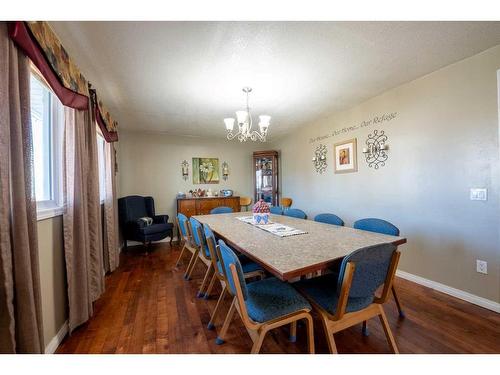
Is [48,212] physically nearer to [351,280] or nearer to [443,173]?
[351,280]

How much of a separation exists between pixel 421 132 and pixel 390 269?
76.1 inches

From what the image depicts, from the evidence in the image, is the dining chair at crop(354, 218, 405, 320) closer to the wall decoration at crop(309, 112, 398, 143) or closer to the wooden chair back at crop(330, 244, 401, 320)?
the wooden chair back at crop(330, 244, 401, 320)

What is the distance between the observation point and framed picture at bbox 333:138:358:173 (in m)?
3.20

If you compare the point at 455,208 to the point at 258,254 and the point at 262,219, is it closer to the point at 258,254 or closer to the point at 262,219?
the point at 262,219

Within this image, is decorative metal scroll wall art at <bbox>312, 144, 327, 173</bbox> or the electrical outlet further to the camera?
decorative metal scroll wall art at <bbox>312, 144, 327, 173</bbox>

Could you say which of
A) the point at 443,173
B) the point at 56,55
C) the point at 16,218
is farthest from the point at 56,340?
the point at 443,173

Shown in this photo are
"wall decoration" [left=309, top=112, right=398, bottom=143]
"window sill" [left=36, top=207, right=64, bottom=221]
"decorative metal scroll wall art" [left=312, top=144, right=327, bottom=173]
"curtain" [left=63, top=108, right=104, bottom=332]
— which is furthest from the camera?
"decorative metal scroll wall art" [left=312, top=144, right=327, bottom=173]

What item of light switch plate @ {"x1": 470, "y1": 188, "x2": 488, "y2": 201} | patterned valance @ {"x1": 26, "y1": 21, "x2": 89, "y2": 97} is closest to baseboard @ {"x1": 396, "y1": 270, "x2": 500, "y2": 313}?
light switch plate @ {"x1": 470, "y1": 188, "x2": 488, "y2": 201}

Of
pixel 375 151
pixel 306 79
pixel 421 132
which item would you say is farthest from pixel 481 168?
pixel 306 79

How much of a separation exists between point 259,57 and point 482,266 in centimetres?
279

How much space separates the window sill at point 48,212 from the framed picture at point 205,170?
3362mm

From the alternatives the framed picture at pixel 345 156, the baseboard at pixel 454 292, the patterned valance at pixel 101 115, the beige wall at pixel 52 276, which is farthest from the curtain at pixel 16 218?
the framed picture at pixel 345 156

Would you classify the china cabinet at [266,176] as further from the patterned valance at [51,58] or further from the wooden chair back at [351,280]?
the wooden chair back at [351,280]

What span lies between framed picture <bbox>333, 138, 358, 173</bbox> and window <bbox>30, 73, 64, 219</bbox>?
340 cm
